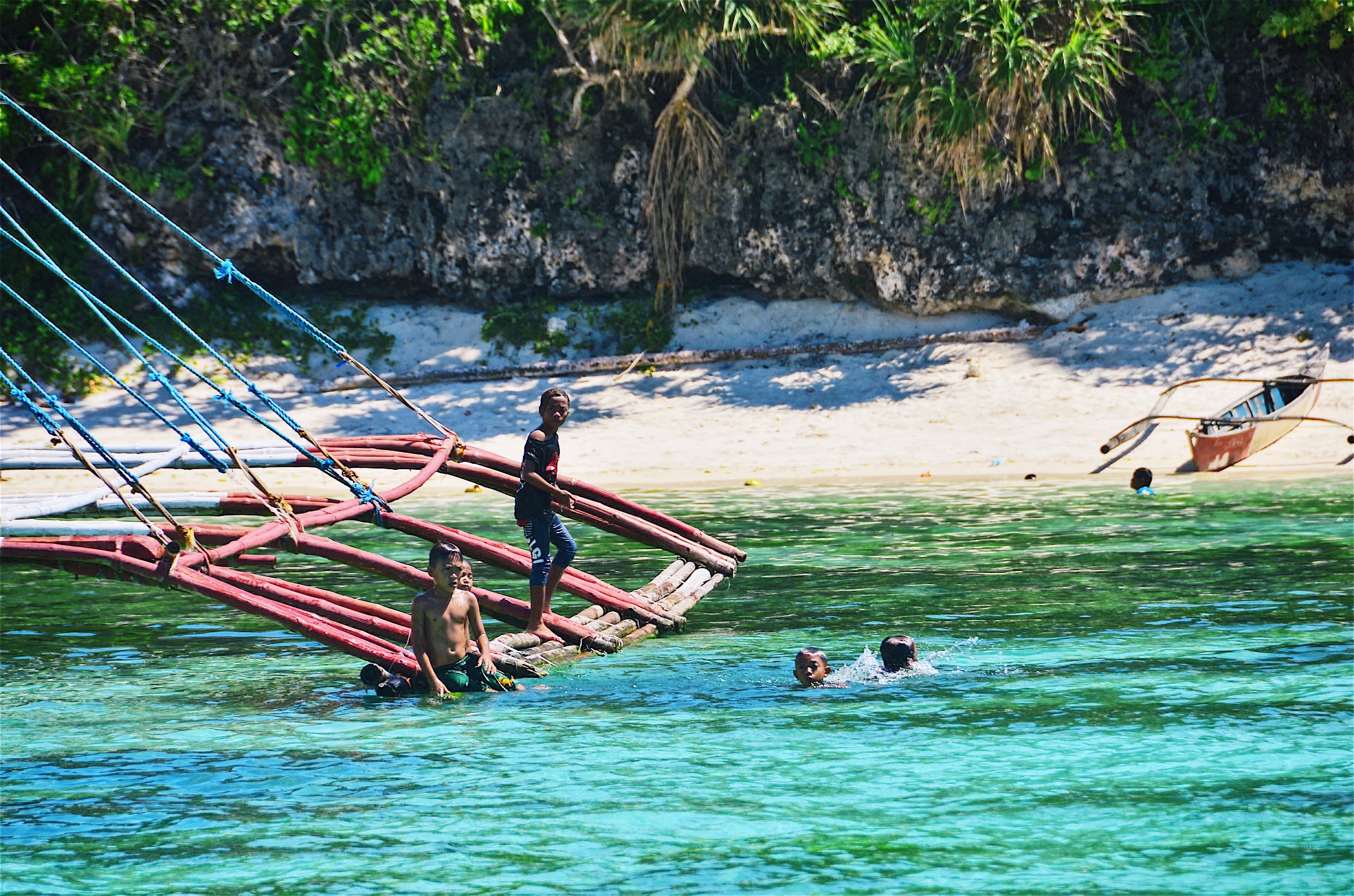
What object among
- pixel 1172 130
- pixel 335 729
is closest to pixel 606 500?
pixel 335 729

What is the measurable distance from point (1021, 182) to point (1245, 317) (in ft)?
13.7

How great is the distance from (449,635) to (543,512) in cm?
145

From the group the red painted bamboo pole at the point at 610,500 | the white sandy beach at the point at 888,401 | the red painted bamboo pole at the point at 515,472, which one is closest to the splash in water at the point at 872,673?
the red painted bamboo pole at the point at 610,500

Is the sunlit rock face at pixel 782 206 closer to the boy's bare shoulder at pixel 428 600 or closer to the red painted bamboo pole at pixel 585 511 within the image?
the red painted bamboo pole at pixel 585 511

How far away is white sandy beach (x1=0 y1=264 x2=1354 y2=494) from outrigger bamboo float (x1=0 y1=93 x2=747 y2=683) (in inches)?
292

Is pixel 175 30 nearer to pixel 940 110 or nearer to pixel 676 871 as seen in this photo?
pixel 940 110

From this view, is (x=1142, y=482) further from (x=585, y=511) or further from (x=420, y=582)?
(x=420, y=582)

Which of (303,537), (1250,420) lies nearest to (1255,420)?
(1250,420)

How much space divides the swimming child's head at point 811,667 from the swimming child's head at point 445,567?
200 centimetres

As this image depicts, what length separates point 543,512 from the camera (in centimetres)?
987

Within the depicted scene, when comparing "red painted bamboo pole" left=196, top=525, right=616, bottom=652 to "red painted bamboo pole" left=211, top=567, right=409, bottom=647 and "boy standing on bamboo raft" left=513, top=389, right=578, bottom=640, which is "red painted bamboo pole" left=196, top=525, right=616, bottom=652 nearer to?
"boy standing on bamboo raft" left=513, top=389, right=578, bottom=640

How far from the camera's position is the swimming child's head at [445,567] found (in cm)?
852

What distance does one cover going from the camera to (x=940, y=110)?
76.2ft

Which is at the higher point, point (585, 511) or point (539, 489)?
point (539, 489)
